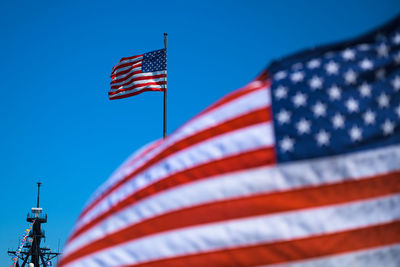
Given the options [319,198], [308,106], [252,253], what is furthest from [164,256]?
[308,106]

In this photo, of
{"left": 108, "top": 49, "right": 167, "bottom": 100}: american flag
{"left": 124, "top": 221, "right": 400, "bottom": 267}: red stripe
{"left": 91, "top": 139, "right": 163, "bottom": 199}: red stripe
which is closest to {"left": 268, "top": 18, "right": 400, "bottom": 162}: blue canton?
{"left": 124, "top": 221, "right": 400, "bottom": 267}: red stripe

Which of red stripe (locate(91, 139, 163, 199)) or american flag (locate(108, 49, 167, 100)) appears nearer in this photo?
red stripe (locate(91, 139, 163, 199))

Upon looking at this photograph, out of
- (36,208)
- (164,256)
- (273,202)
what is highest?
(36,208)

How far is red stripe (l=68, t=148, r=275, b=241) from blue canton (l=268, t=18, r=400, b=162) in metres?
0.12

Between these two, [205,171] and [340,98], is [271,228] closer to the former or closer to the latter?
[205,171]

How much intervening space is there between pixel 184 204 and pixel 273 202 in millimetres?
667

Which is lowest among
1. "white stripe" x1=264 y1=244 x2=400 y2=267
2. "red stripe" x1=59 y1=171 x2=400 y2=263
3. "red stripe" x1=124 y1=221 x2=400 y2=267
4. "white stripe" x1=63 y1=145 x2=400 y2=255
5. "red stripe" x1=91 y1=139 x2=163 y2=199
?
"white stripe" x1=264 y1=244 x2=400 y2=267

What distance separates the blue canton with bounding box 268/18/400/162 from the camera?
9.64 ft

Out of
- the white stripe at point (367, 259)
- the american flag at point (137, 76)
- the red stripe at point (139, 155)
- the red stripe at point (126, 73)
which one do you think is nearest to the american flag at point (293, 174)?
the white stripe at point (367, 259)

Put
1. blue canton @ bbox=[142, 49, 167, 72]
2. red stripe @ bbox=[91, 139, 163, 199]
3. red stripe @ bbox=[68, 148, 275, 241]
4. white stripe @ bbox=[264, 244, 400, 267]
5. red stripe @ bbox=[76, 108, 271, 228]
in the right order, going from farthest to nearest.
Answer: blue canton @ bbox=[142, 49, 167, 72] → red stripe @ bbox=[91, 139, 163, 199] → red stripe @ bbox=[76, 108, 271, 228] → red stripe @ bbox=[68, 148, 275, 241] → white stripe @ bbox=[264, 244, 400, 267]

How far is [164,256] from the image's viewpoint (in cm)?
337

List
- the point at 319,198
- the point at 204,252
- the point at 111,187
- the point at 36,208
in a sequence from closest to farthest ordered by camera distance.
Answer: the point at 319,198, the point at 204,252, the point at 111,187, the point at 36,208

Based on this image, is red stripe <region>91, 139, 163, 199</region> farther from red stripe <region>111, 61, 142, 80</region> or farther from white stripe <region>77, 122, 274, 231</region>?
red stripe <region>111, 61, 142, 80</region>

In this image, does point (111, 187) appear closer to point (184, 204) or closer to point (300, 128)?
point (184, 204)
